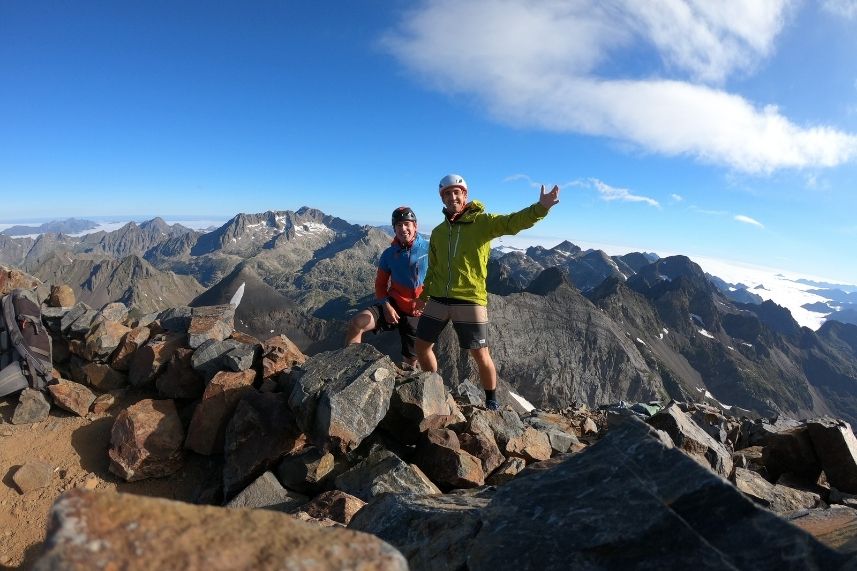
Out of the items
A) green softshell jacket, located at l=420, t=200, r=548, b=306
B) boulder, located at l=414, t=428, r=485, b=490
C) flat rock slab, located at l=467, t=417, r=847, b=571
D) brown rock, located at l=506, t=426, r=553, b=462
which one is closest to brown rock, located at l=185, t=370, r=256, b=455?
boulder, located at l=414, t=428, r=485, b=490

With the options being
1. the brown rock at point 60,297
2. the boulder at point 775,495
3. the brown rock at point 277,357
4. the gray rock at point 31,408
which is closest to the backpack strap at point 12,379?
the gray rock at point 31,408

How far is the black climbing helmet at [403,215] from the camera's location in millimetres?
12348

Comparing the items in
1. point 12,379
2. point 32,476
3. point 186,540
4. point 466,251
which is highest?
point 466,251

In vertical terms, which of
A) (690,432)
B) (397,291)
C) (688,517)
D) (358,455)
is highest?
(397,291)

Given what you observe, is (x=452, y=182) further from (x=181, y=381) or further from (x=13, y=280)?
(x=13, y=280)

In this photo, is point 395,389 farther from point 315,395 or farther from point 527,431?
point 527,431

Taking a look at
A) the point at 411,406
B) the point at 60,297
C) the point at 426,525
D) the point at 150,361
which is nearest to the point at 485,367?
the point at 411,406

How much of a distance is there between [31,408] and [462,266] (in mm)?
12007

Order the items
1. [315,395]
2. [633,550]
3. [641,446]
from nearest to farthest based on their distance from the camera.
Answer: [633,550], [641,446], [315,395]

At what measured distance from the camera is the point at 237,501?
8836mm

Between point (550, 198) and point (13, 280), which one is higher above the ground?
point (550, 198)

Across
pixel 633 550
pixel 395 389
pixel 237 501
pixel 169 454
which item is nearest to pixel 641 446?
pixel 633 550

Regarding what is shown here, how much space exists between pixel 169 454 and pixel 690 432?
12.6m

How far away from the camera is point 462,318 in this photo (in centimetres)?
1119
